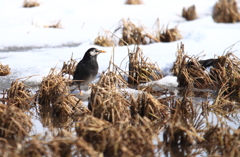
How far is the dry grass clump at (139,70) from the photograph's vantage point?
772 centimetres

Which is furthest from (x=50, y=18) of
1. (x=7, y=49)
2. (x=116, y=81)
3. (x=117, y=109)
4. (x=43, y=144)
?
(x=43, y=144)

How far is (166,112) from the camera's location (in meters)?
5.59

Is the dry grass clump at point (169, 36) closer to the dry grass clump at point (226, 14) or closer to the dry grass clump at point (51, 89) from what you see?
the dry grass clump at point (226, 14)

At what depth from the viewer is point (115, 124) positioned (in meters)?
4.40

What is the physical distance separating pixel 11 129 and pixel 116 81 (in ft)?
6.21

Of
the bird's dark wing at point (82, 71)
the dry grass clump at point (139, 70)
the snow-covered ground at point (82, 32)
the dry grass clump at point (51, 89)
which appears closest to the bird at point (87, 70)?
the bird's dark wing at point (82, 71)

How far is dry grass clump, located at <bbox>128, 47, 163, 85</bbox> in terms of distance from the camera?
772 centimetres

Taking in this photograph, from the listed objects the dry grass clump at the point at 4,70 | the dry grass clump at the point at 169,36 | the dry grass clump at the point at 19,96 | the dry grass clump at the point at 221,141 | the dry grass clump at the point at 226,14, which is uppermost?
the dry grass clump at the point at 226,14

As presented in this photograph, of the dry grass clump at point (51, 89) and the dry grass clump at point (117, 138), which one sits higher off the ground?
the dry grass clump at point (51, 89)

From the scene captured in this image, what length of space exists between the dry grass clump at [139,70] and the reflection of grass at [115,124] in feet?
3.23

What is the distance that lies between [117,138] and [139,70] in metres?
3.92

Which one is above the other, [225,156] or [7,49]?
[7,49]

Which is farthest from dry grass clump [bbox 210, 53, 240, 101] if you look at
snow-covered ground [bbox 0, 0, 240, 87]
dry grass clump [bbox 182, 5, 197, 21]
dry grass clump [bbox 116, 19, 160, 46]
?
dry grass clump [bbox 182, 5, 197, 21]

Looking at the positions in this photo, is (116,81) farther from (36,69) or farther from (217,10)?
(217,10)
